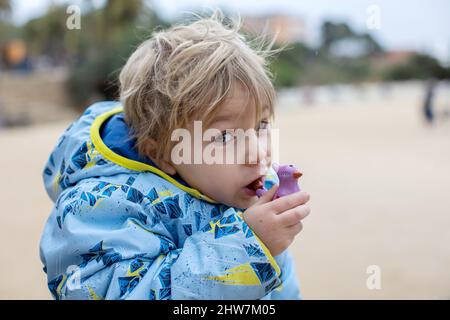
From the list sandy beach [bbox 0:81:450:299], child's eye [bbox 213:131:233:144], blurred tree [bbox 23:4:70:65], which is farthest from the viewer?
blurred tree [bbox 23:4:70:65]

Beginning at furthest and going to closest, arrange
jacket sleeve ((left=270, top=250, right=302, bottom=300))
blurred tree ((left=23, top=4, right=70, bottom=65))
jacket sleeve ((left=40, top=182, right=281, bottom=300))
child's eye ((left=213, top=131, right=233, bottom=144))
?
blurred tree ((left=23, top=4, right=70, bottom=65)), jacket sleeve ((left=270, top=250, right=302, bottom=300)), child's eye ((left=213, top=131, right=233, bottom=144)), jacket sleeve ((left=40, top=182, right=281, bottom=300))

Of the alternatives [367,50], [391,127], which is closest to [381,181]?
[391,127]

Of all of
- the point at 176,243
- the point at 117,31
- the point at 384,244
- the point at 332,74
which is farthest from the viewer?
the point at 332,74

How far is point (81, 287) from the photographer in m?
1.22

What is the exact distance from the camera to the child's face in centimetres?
129

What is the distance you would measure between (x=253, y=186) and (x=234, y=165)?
10cm

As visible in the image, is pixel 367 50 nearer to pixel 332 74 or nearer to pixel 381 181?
pixel 332 74

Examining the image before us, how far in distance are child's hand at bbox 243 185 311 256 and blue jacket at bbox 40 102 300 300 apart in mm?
23

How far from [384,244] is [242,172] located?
4.18 metres

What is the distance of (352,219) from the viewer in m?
Result: 6.08
